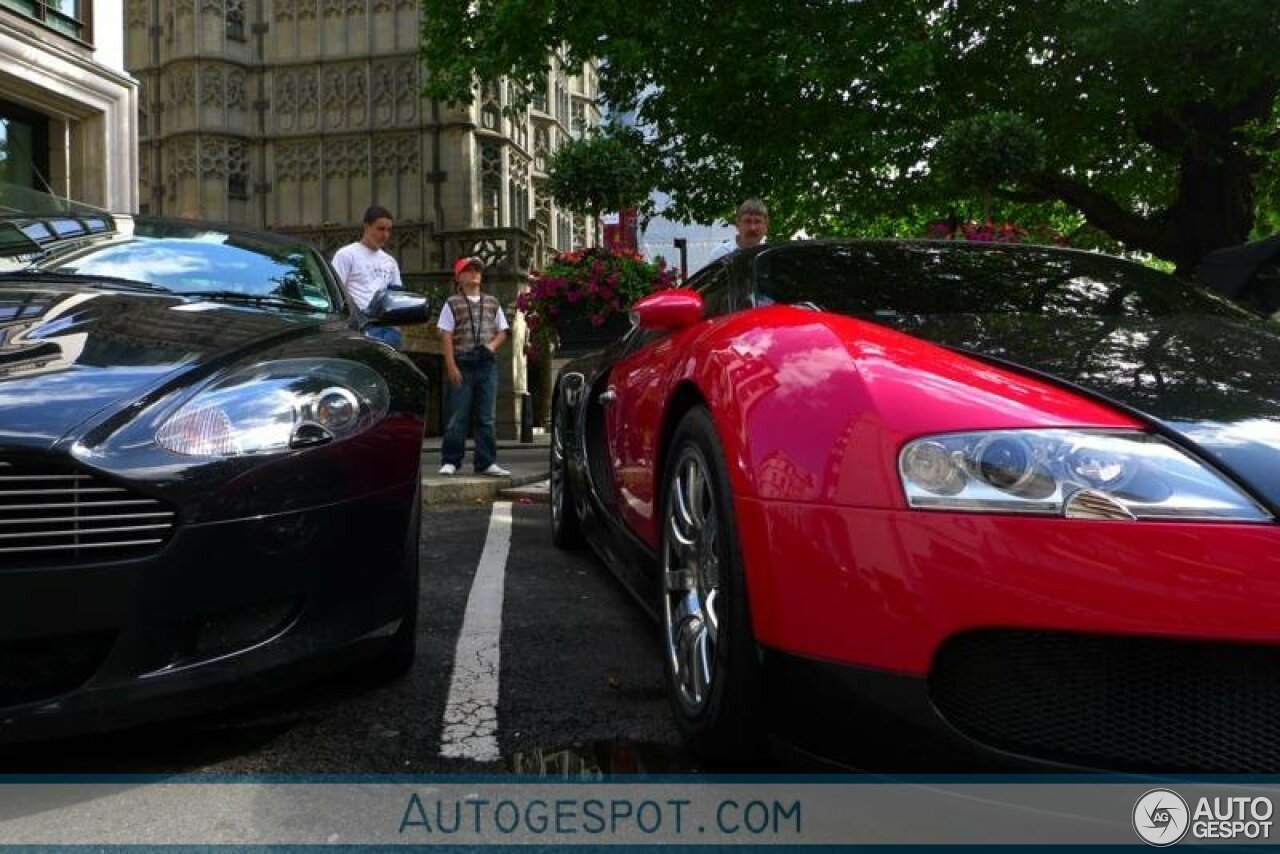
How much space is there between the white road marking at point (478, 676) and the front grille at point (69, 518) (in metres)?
0.80

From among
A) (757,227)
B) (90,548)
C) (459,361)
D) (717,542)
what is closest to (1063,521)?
(717,542)

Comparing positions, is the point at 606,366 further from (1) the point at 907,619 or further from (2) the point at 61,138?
(2) the point at 61,138

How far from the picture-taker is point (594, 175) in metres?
10.0

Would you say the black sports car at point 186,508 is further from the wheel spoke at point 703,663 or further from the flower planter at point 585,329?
the flower planter at point 585,329

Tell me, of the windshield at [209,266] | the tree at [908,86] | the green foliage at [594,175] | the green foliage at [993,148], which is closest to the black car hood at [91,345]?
the windshield at [209,266]

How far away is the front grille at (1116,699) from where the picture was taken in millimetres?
1531

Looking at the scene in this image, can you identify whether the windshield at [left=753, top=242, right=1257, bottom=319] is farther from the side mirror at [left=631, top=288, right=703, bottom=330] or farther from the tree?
the tree

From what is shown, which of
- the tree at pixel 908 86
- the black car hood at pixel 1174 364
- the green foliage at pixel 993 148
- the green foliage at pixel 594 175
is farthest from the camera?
the tree at pixel 908 86

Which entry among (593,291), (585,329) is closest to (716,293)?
(593,291)

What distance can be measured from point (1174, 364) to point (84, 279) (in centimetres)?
298

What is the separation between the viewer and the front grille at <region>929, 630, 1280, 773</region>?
1.53m

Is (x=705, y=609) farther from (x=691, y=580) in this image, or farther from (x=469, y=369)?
(x=469, y=369)

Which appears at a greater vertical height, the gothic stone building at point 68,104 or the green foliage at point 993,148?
the gothic stone building at point 68,104

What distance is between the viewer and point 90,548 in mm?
1994
